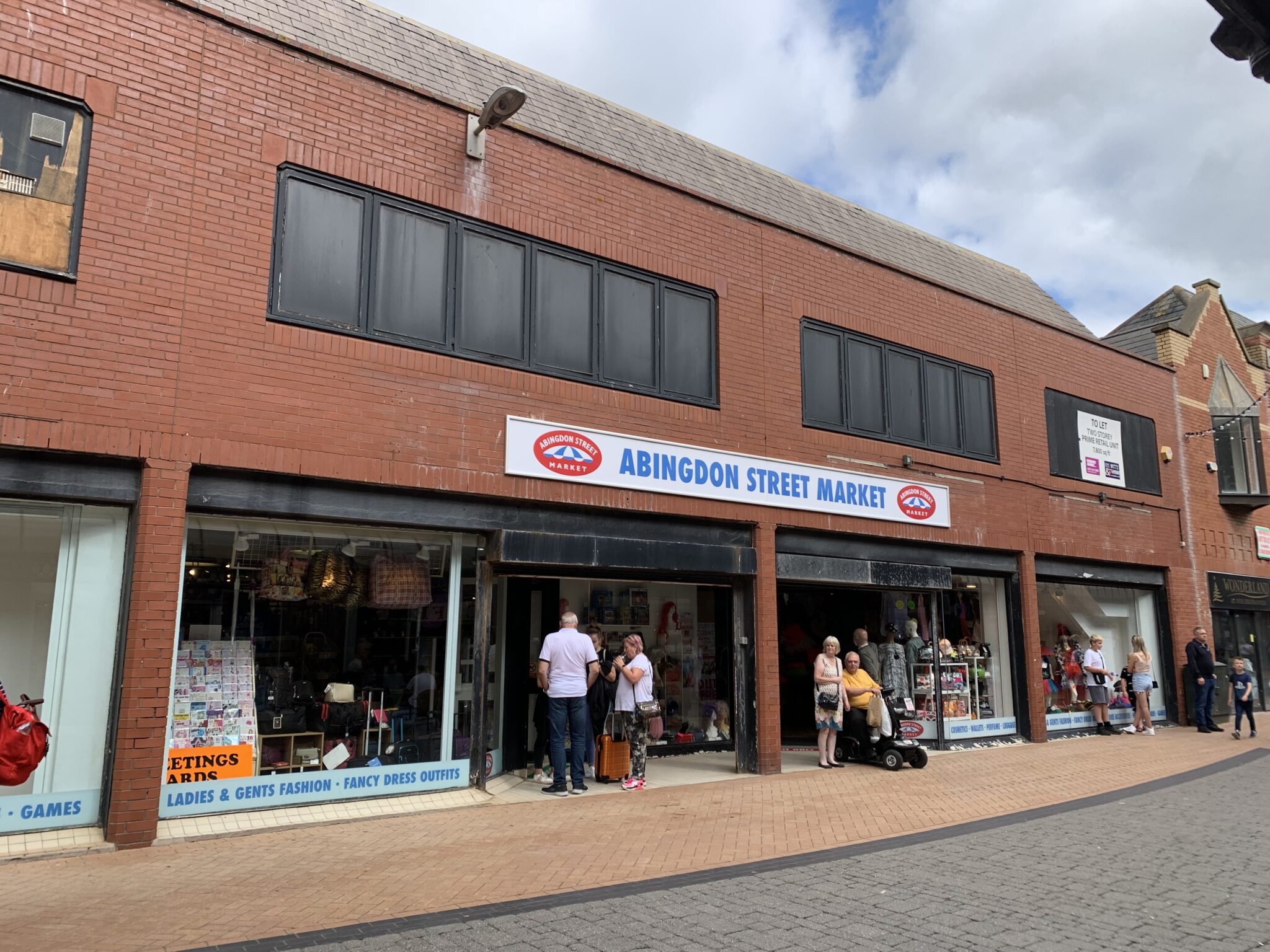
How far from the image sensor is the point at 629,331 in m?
10.4

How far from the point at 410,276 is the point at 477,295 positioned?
0.73 meters

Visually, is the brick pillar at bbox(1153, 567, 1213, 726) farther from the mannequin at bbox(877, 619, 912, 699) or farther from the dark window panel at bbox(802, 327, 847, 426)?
the dark window panel at bbox(802, 327, 847, 426)

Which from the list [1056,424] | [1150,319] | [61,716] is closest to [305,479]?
[61,716]

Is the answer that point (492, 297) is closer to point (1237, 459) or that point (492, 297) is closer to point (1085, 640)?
point (1085, 640)

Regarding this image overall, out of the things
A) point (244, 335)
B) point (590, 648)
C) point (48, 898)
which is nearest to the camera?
point (48, 898)

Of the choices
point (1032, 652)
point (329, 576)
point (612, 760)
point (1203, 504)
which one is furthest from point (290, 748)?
point (1203, 504)

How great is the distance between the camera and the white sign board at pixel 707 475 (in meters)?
9.34

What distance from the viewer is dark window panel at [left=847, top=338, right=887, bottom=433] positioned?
41.5 feet

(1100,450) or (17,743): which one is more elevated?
(1100,450)

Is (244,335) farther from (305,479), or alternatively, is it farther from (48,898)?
(48,898)

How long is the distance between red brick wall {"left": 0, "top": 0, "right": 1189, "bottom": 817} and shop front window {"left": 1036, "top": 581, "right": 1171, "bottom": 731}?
19.2 feet

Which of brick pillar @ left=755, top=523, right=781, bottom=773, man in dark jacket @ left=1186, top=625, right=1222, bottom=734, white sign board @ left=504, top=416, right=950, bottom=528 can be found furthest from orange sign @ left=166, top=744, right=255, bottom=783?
man in dark jacket @ left=1186, top=625, right=1222, bottom=734

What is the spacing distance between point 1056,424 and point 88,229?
573 inches

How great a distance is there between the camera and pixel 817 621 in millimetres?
14742
